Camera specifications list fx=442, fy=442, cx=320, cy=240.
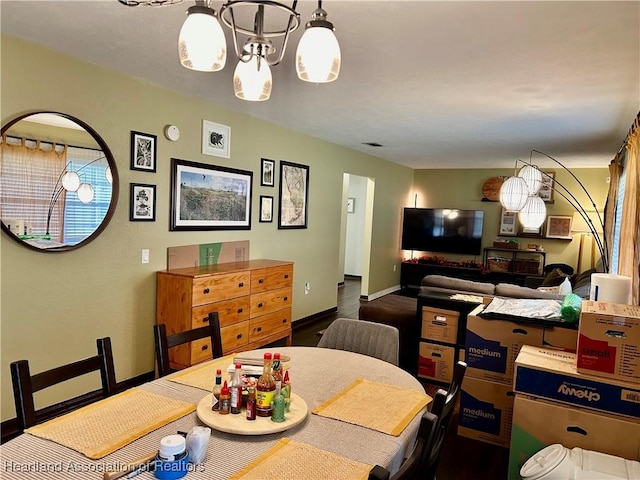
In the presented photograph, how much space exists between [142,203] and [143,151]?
40cm

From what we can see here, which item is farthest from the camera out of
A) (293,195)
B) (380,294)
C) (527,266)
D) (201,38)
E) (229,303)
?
(380,294)

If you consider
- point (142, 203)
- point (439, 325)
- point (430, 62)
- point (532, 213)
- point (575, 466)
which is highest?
point (430, 62)

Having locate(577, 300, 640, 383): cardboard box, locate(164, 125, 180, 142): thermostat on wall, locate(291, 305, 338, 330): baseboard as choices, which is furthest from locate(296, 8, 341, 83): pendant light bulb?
locate(291, 305, 338, 330): baseboard

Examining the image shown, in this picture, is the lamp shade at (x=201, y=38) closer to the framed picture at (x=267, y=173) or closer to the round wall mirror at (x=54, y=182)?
the round wall mirror at (x=54, y=182)

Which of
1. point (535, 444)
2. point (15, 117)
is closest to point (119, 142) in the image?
point (15, 117)

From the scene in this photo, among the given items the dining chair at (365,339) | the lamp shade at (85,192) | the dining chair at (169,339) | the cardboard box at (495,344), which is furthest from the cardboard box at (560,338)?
the lamp shade at (85,192)

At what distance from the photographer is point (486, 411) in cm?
282

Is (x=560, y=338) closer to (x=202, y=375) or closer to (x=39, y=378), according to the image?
(x=202, y=375)

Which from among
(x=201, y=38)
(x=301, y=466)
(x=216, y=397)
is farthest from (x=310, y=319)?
(x=201, y=38)

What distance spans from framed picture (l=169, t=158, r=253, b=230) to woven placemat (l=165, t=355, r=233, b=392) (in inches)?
76.7

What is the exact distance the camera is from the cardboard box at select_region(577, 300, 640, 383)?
2156 mm

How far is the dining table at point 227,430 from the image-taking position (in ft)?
4.01

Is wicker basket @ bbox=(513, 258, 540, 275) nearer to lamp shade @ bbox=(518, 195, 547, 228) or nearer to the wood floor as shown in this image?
lamp shade @ bbox=(518, 195, 547, 228)

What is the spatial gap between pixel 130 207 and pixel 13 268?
0.89 meters
